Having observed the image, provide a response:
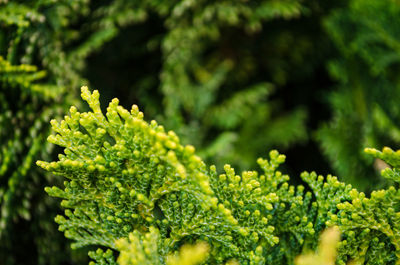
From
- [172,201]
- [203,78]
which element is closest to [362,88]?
[203,78]

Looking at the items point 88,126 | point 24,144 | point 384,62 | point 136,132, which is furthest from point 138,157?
point 384,62

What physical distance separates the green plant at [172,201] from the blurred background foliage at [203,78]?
1.47 feet

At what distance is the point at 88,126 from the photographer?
1.01 metres

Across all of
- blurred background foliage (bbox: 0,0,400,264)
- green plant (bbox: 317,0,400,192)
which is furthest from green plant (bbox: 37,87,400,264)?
green plant (bbox: 317,0,400,192)

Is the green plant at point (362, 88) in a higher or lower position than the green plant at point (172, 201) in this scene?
higher

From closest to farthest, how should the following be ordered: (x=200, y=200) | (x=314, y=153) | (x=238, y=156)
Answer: (x=200, y=200)
(x=238, y=156)
(x=314, y=153)

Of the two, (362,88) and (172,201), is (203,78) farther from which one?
(172,201)

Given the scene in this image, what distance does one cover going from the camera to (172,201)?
3.37 ft

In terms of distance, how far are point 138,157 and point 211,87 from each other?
136 cm

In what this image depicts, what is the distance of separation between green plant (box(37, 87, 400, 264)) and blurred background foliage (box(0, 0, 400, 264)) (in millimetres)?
447

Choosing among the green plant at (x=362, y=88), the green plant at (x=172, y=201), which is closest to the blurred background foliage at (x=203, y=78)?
the green plant at (x=362, y=88)

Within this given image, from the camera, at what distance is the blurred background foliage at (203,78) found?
4.92 ft

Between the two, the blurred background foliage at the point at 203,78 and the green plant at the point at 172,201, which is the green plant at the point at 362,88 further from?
the green plant at the point at 172,201

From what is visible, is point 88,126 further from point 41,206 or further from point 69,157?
point 41,206
